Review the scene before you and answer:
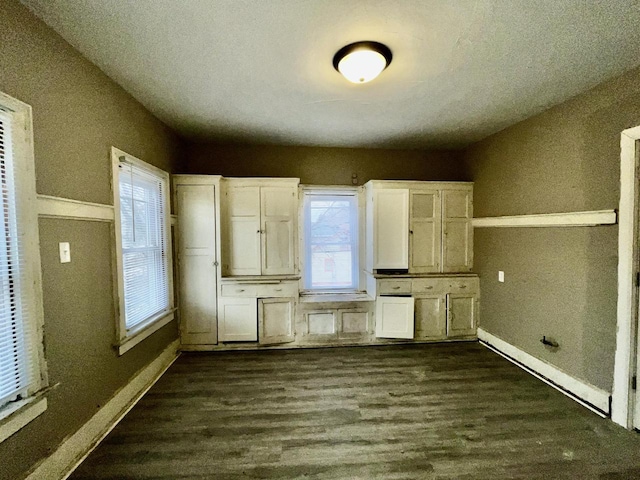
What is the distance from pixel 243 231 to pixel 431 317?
2650 millimetres

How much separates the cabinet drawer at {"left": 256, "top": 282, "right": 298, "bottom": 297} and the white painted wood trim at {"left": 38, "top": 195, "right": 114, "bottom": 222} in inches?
68.8

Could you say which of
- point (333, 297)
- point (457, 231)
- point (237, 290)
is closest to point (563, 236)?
point (457, 231)

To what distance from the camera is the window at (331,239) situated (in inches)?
153

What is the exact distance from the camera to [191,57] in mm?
1832

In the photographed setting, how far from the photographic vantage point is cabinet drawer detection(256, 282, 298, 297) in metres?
3.41

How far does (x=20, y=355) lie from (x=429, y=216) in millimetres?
3817

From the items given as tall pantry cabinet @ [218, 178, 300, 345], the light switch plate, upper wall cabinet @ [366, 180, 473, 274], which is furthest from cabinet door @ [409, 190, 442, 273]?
the light switch plate

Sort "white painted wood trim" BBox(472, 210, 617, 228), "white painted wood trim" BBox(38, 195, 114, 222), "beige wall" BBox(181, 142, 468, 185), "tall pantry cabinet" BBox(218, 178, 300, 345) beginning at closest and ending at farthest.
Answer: "white painted wood trim" BBox(38, 195, 114, 222)
"white painted wood trim" BBox(472, 210, 617, 228)
"tall pantry cabinet" BBox(218, 178, 300, 345)
"beige wall" BBox(181, 142, 468, 185)

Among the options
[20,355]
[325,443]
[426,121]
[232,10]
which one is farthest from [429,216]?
[20,355]

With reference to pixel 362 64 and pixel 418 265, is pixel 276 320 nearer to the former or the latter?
pixel 418 265

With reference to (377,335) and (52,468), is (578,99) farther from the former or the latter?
(52,468)

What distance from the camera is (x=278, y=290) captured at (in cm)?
343

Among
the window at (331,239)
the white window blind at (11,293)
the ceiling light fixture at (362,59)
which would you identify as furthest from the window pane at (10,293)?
the window at (331,239)

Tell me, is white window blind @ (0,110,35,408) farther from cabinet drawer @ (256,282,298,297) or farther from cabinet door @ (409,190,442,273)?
cabinet door @ (409,190,442,273)
